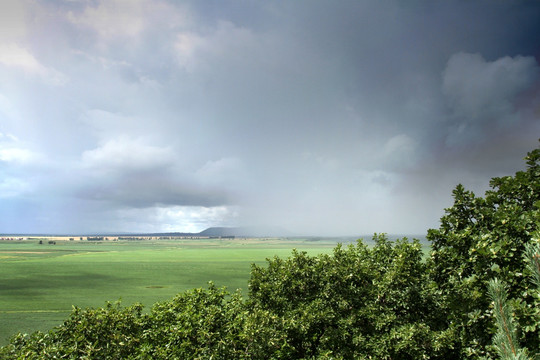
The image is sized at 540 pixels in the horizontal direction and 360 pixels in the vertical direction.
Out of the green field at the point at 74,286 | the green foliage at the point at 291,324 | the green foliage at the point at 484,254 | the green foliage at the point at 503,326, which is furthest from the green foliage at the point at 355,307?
the green field at the point at 74,286

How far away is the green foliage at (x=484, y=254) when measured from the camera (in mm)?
12312

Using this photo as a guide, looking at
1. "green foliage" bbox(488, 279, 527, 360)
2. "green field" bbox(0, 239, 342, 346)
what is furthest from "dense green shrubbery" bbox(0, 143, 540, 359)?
"green field" bbox(0, 239, 342, 346)

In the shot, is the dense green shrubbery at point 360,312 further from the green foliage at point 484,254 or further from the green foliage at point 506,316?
the green foliage at point 506,316

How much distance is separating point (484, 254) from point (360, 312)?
6974 mm

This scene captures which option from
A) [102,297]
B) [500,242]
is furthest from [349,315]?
[102,297]

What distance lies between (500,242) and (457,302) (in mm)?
3540

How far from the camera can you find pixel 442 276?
16062 mm

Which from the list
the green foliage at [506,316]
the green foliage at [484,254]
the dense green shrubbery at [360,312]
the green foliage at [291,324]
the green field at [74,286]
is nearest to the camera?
the green foliage at [506,316]

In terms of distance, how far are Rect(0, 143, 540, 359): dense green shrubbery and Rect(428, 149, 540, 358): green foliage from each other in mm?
47

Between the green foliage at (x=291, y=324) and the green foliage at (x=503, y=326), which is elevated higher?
the green foliage at (x=503, y=326)

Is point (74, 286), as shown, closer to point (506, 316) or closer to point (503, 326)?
point (503, 326)

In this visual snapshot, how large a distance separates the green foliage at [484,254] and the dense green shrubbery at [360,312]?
5cm

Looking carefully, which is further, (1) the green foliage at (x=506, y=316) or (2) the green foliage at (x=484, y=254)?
Answer: (2) the green foliage at (x=484, y=254)

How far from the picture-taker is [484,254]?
12.8m
